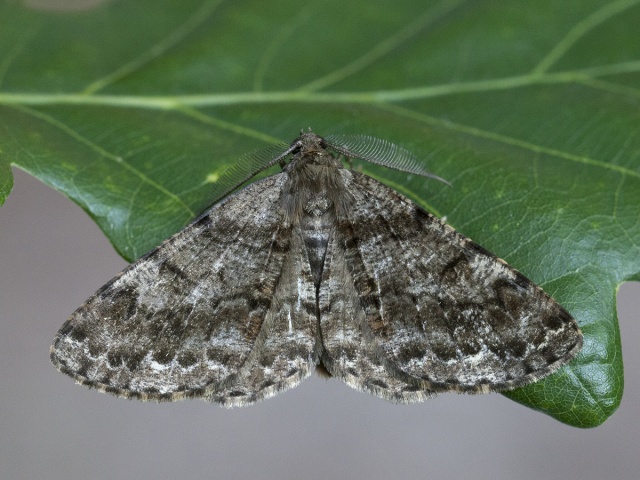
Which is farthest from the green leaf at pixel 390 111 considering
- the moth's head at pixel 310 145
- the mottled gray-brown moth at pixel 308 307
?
the moth's head at pixel 310 145

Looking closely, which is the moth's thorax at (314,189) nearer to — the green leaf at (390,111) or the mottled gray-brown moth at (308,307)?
the mottled gray-brown moth at (308,307)

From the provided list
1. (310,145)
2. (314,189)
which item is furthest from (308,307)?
(310,145)

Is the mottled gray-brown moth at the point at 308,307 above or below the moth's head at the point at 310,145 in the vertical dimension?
below

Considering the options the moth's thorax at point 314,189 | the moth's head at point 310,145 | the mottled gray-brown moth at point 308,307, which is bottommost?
the mottled gray-brown moth at point 308,307

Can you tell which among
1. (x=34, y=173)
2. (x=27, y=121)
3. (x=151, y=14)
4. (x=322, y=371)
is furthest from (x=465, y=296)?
(x=151, y=14)

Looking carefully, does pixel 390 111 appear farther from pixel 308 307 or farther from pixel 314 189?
pixel 308 307

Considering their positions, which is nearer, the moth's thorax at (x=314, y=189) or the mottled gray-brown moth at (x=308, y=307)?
the mottled gray-brown moth at (x=308, y=307)

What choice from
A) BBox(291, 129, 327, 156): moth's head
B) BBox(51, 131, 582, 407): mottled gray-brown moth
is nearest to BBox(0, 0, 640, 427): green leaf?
BBox(51, 131, 582, 407): mottled gray-brown moth
